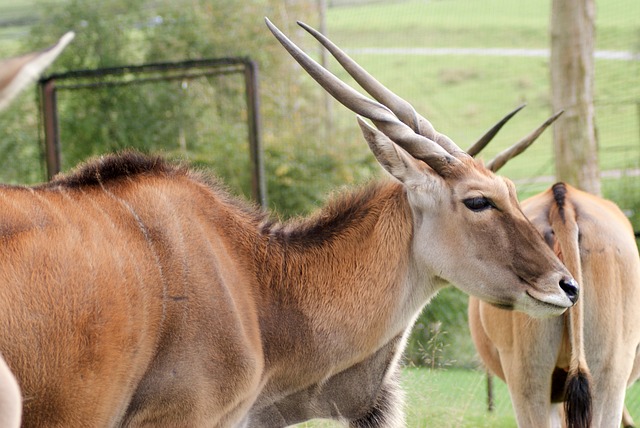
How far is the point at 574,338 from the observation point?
4219 millimetres

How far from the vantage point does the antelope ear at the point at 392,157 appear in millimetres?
3799

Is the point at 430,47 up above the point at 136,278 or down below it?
below

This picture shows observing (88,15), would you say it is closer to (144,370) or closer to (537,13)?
(144,370)

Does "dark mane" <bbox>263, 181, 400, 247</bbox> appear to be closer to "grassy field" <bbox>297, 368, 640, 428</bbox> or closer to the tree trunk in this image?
"grassy field" <bbox>297, 368, 640, 428</bbox>

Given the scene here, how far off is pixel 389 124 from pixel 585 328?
135 cm

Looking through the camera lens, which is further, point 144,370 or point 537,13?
point 537,13

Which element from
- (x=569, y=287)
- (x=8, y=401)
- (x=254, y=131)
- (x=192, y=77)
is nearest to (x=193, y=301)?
(x=8, y=401)

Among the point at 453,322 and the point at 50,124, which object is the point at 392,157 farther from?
the point at 453,322

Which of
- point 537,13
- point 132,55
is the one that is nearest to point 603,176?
point 132,55

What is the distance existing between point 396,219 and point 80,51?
736 cm

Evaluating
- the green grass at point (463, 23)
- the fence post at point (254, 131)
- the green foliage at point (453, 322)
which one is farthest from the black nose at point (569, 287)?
the green grass at point (463, 23)

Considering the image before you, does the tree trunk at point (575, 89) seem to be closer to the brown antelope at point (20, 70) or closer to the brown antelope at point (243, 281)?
the brown antelope at point (243, 281)

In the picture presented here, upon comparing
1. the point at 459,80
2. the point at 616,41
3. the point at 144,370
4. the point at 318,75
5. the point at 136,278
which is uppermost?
the point at 318,75

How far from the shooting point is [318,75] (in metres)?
3.94
